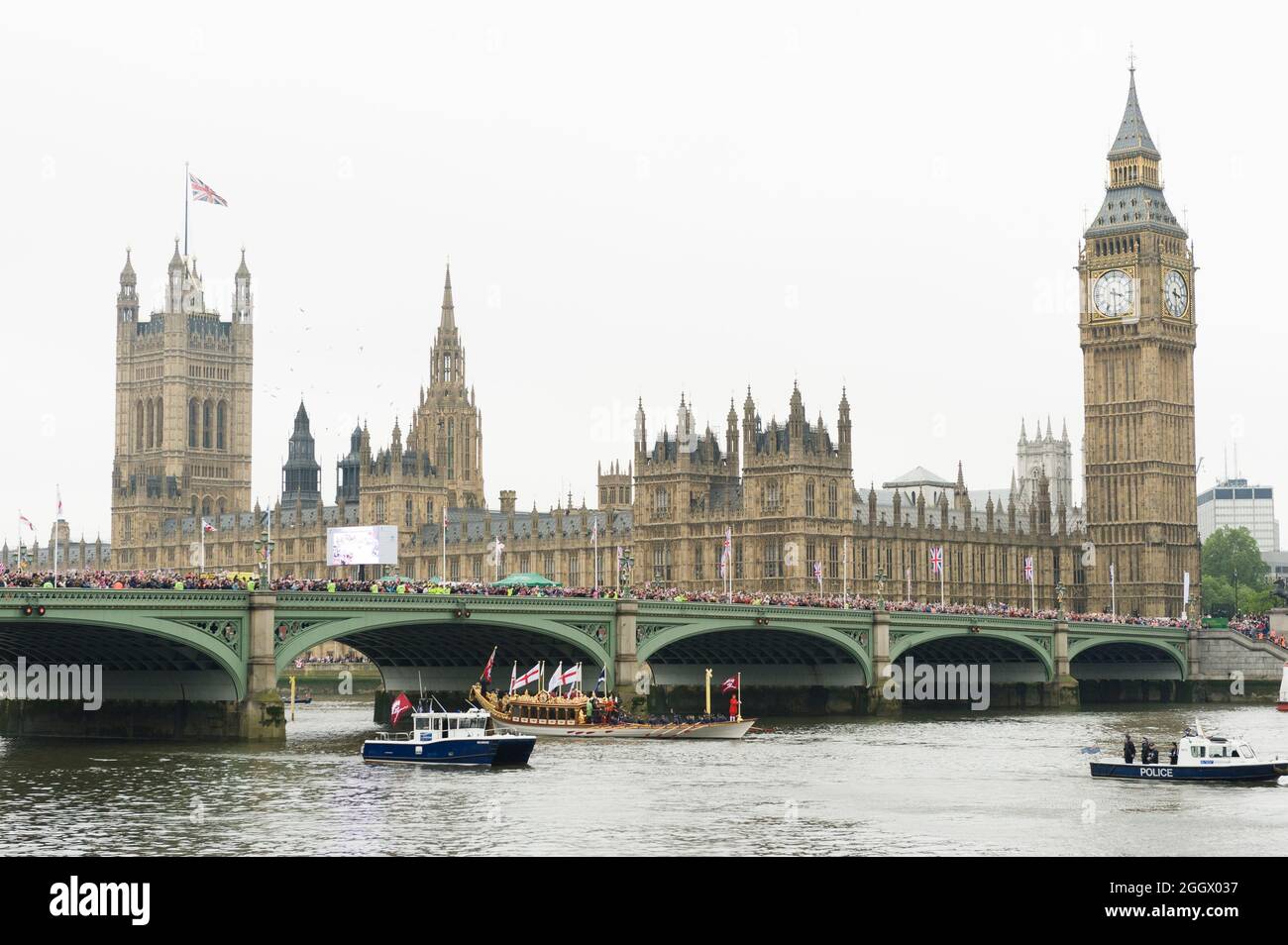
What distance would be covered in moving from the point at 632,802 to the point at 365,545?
69.1 metres

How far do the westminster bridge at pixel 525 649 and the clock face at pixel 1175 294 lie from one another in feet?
127

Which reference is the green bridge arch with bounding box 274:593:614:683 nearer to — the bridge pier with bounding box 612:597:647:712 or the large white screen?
the bridge pier with bounding box 612:597:647:712

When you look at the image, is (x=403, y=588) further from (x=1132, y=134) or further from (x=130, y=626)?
(x=1132, y=134)

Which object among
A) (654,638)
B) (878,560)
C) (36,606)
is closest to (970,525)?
(878,560)

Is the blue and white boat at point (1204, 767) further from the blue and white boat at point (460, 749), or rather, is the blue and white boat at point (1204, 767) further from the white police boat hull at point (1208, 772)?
the blue and white boat at point (460, 749)

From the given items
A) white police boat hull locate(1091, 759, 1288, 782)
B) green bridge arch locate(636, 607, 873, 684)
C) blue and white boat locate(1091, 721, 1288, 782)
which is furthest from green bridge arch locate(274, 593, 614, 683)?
white police boat hull locate(1091, 759, 1288, 782)

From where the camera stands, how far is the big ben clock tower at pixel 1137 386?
575 ft

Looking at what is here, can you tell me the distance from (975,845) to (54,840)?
77.7 ft

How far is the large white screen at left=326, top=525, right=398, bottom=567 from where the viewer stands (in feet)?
428

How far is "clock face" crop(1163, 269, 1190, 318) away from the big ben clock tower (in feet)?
0.27

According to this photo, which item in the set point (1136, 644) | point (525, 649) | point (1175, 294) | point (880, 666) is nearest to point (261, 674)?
point (525, 649)
